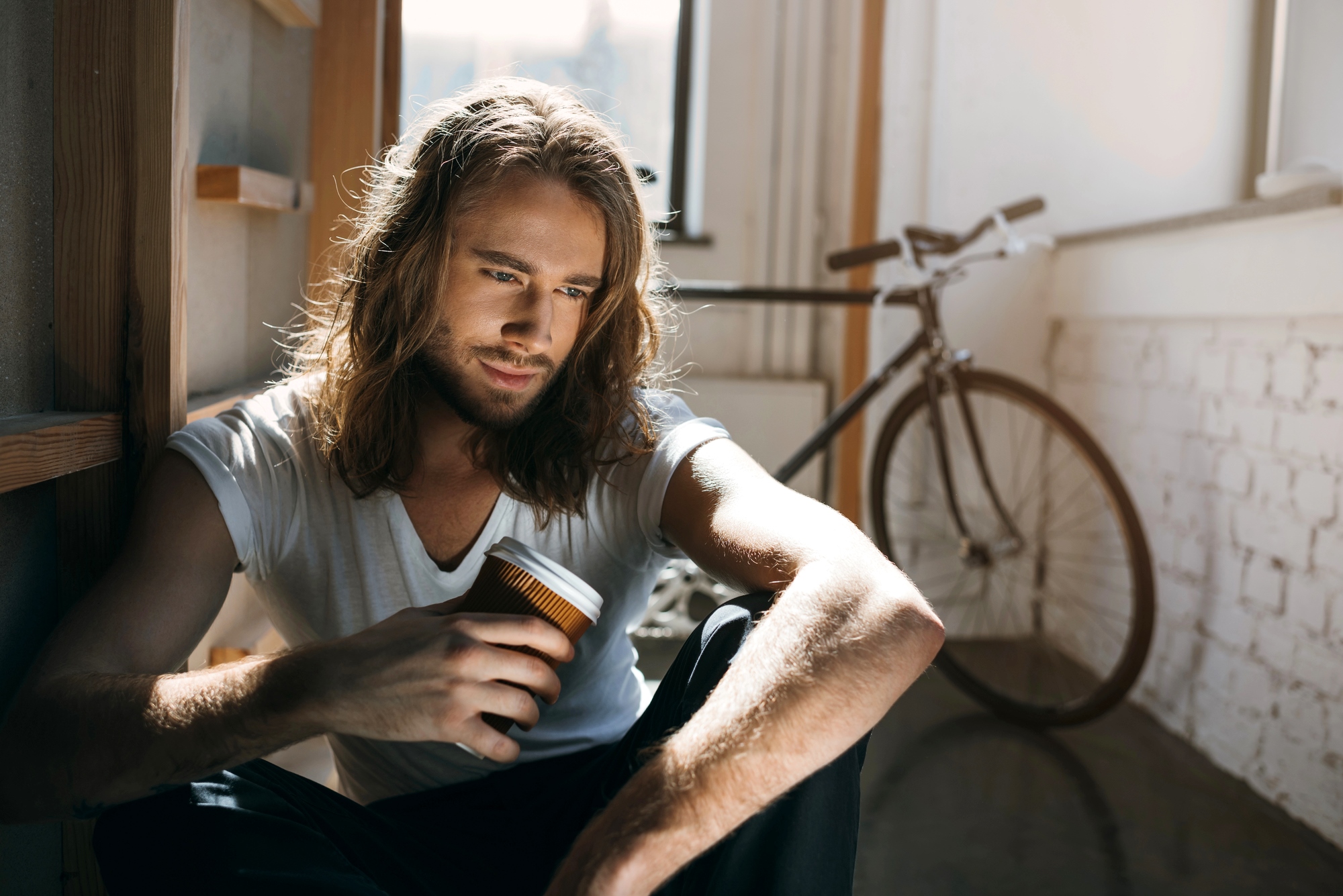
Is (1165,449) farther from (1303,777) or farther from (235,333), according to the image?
(235,333)

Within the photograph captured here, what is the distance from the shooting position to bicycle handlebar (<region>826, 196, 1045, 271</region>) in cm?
218

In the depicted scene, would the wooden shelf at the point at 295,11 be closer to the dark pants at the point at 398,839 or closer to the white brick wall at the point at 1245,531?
the dark pants at the point at 398,839

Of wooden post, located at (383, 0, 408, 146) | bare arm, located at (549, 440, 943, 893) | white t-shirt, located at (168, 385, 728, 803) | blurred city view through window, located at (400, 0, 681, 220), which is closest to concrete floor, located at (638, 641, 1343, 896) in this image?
white t-shirt, located at (168, 385, 728, 803)

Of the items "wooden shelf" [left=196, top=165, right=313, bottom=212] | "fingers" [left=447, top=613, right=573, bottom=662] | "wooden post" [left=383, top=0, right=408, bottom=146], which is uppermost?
"wooden post" [left=383, top=0, right=408, bottom=146]

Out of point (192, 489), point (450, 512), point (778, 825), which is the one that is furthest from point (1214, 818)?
point (192, 489)

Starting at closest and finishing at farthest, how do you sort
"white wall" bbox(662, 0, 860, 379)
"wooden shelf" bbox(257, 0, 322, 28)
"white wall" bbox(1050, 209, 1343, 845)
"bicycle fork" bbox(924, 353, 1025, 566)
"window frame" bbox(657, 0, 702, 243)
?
"wooden shelf" bbox(257, 0, 322, 28)
"white wall" bbox(1050, 209, 1343, 845)
"bicycle fork" bbox(924, 353, 1025, 566)
"white wall" bbox(662, 0, 860, 379)
"window frame" bbox(657, 0, 702, 243)

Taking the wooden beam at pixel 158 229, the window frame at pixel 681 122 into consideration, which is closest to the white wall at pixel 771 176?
the window frame at pixel 681 122

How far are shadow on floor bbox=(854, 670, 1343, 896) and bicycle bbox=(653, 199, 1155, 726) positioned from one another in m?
0.13

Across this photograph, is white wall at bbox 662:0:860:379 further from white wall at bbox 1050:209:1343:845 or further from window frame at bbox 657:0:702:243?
white wall at bbox 1050:209:1343:845

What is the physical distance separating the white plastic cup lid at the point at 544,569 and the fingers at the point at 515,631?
0.09 ft

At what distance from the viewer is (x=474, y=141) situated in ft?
3.74

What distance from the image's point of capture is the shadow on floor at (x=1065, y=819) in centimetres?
158

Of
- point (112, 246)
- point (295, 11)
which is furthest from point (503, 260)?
point (295, 11)

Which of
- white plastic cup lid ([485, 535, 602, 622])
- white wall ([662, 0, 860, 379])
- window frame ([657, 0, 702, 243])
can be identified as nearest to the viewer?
white plastic cup lid ([485, 535, 602, 622])
